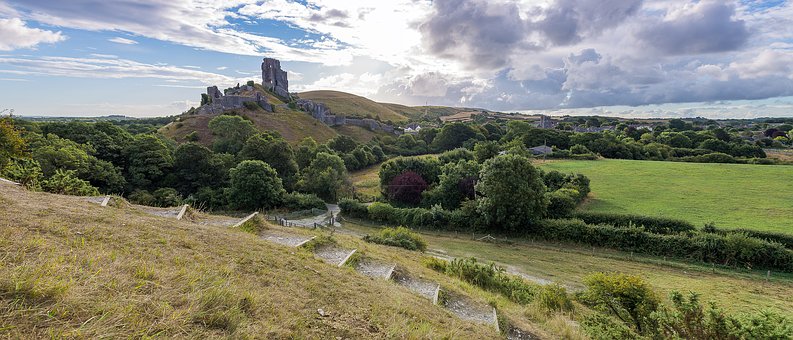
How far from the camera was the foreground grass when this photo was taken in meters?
17.3

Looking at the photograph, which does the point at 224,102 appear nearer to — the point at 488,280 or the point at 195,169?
the point at 195,169

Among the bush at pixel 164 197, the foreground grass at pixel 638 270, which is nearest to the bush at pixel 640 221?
the foreground grass at pixel 638 270

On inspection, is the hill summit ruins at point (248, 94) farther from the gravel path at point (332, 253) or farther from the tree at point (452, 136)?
the gravel path at point (332, 253)

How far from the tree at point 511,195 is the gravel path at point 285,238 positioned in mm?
20342

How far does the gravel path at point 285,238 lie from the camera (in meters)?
10.9

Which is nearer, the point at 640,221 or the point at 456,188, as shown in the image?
the point at 640,221

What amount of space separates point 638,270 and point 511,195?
9.67 m

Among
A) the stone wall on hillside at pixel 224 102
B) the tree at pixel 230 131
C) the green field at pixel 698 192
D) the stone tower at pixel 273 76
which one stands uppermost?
the stone tower at pixel 273 76

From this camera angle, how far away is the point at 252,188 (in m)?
33.8

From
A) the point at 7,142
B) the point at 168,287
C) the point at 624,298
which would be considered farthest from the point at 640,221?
the point at 7,142

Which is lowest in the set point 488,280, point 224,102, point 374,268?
point 488,280

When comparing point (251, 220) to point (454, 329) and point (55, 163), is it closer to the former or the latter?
point (454, 329)

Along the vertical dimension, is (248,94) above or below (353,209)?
above

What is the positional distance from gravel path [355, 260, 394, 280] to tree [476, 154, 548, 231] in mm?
19985
